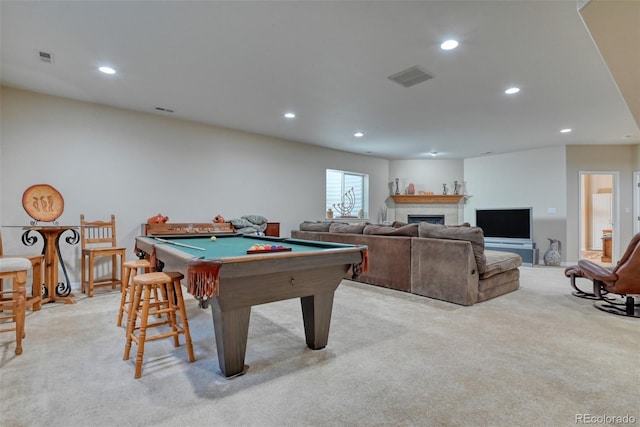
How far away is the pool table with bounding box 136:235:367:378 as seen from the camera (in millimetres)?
1817

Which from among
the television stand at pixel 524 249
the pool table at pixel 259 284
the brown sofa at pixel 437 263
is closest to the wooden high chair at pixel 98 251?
the pool table at pixel 259 284

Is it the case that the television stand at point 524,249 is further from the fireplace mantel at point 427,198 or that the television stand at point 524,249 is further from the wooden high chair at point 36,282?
the wooden high chair at point 36,282

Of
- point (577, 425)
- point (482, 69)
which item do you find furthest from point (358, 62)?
point (577, 425)

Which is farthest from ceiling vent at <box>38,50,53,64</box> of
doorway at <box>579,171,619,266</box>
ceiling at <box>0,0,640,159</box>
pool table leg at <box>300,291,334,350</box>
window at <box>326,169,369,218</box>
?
doorway at <box>579,171,619,266</box>

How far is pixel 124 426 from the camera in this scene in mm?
1517

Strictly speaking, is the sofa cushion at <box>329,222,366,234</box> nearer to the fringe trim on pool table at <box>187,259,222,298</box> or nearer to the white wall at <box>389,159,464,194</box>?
the fringe trim on pool table at <box>187,259,222,298</box>

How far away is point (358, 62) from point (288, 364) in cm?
290

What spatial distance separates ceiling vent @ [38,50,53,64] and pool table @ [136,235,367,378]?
2.42 meters

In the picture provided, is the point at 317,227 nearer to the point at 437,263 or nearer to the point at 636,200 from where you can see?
the point at 437,263

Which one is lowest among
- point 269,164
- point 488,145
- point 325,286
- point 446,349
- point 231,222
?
point 446,349

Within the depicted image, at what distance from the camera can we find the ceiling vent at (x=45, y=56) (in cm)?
309

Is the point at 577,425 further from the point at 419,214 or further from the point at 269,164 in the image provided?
the point at 419,214

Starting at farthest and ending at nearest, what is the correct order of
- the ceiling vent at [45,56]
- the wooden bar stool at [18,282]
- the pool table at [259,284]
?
the ceiling vent at [45,56] < the wooden bar stool at [18,282] < the pool table at [259,284]

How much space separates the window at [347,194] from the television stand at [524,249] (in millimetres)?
3214
